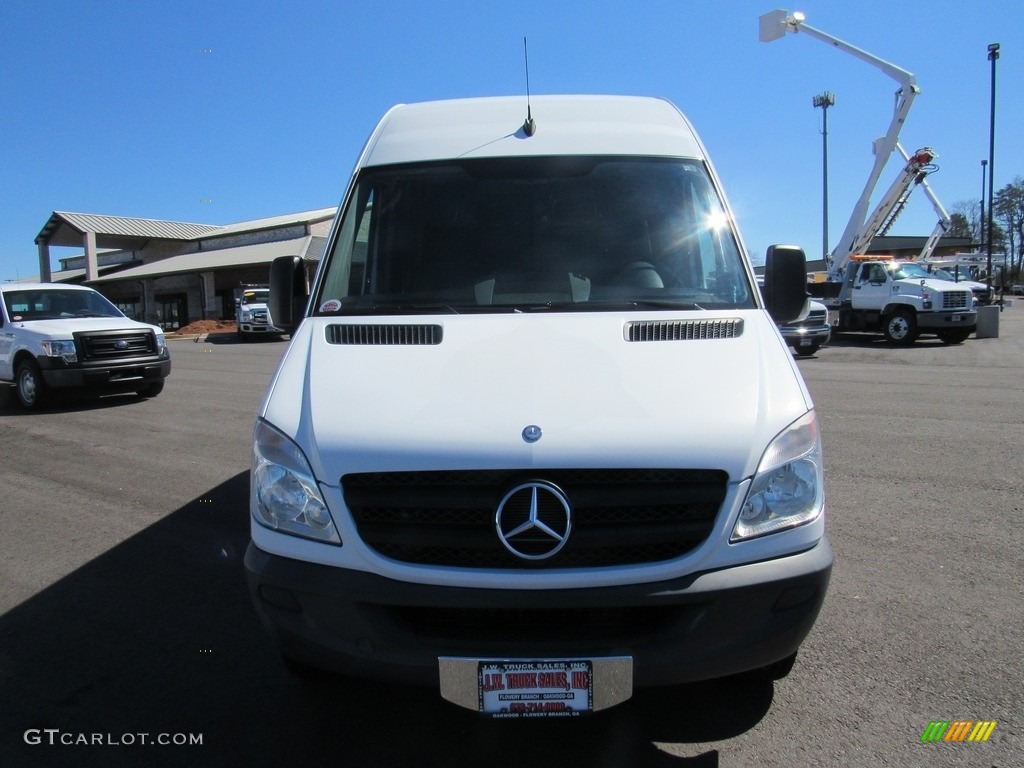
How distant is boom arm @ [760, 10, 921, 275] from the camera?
21.5 metres

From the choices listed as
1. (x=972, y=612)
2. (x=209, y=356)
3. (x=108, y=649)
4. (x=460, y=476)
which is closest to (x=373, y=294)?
(x=460, y=476)

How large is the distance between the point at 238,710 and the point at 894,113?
25886 mm

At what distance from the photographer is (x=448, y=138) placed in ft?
12.3

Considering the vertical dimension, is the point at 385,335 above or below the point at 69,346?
above

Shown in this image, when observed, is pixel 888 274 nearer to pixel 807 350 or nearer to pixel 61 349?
pixel 807 350

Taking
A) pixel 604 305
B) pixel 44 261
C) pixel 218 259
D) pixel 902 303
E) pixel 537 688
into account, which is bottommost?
pixel 537 688

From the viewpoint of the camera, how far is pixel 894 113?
23.0 meters

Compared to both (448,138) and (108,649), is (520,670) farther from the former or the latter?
(448,138)

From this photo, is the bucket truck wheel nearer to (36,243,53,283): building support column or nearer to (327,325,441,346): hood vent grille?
(327,325,441,346): hood vent grille

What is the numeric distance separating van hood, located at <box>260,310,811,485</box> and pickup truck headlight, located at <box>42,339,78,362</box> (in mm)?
9502

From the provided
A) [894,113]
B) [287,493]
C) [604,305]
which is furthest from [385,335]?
[894,113]

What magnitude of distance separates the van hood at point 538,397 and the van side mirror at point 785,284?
0.66 metres

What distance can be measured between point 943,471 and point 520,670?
547 centimetres

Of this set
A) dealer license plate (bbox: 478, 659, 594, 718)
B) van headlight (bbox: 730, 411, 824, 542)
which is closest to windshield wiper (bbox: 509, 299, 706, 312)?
van headlight (bbox: 730, 411, 824, 542)
